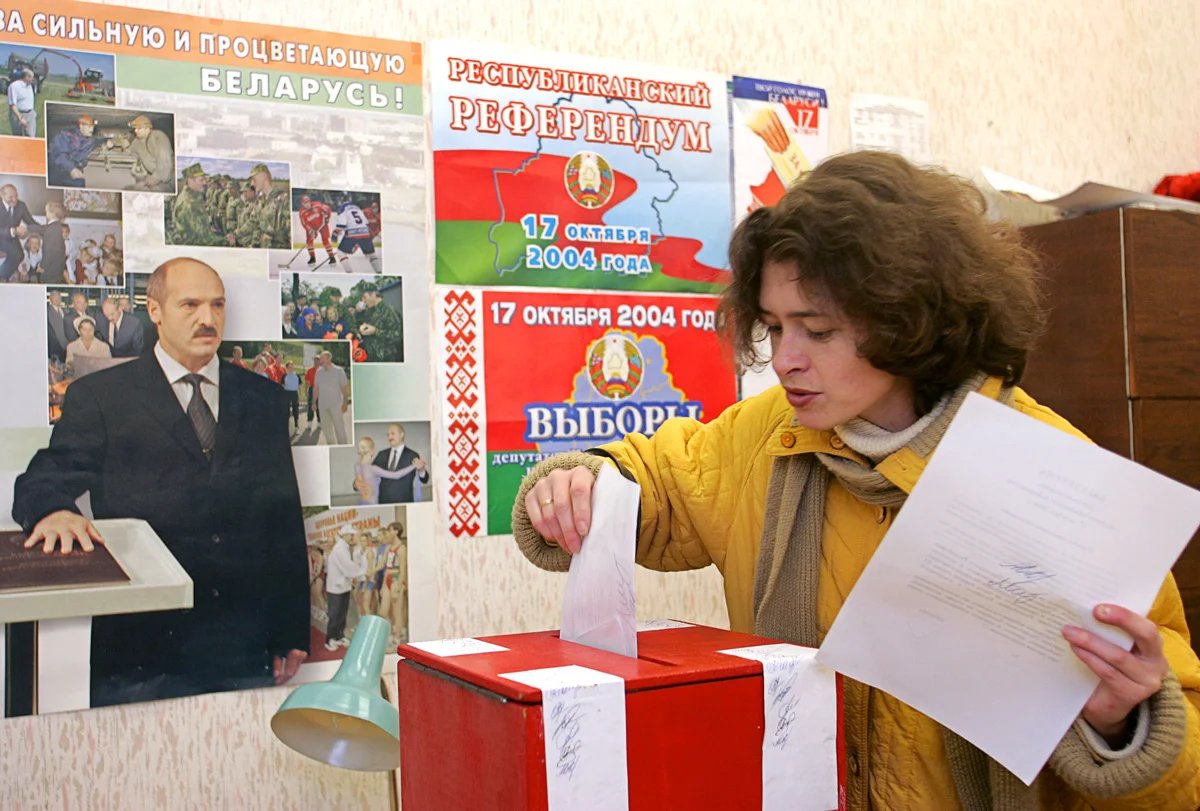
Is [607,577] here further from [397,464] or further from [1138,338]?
[1138,338]

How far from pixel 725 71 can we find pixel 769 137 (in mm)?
143

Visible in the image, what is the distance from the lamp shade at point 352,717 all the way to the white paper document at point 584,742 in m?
0.61

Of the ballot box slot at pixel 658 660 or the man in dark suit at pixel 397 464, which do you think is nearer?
the ballot box slot at pixel 658 660

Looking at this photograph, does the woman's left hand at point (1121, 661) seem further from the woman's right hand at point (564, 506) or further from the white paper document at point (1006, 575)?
the woman's right hand at point (564, 506)

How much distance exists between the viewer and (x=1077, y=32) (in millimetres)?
2426

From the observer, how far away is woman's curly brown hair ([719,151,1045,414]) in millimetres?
1109

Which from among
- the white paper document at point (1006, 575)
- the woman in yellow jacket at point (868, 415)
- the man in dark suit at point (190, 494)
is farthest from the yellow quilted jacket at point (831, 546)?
the man in dark suit at point (190, 494)

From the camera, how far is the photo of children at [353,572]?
1.70m

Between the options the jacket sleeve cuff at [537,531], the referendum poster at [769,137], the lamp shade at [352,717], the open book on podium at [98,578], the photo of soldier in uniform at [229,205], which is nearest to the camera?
the jacket sleeve cuff at [537,531]

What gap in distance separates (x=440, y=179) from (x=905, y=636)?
3.75ft

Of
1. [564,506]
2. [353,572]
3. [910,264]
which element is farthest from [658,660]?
[353,572]

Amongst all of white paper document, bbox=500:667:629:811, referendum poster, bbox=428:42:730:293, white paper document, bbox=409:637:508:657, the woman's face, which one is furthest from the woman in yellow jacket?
referendum poster, bbox=428:42:730:293

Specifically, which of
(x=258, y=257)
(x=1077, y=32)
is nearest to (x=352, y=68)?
(x=258, y=257)

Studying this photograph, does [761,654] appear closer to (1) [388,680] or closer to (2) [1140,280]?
(1) [388,680]
